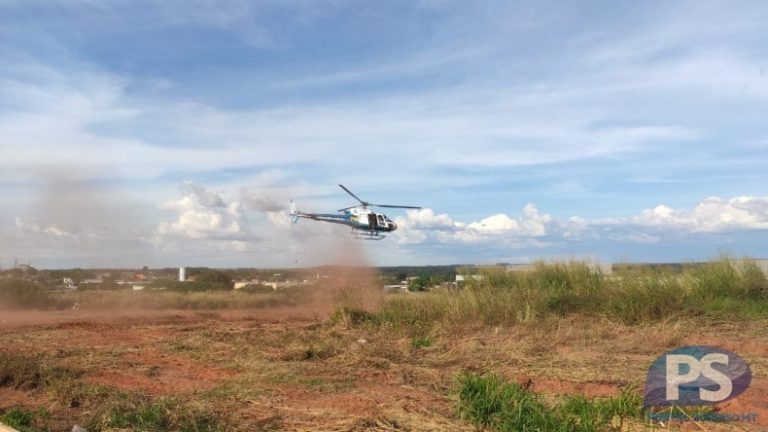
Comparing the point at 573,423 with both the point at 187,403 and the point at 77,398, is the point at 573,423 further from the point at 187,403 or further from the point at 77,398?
the point at 77,398

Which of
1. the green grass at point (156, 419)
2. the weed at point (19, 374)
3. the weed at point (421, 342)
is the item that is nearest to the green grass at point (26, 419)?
the green grass at point (156, 419)

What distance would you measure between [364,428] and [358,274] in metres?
18.0

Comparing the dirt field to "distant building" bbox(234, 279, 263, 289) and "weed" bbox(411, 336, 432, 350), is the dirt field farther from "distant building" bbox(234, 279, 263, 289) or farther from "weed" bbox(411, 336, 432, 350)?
"distant building" bbox(234, 279, 263, 289)

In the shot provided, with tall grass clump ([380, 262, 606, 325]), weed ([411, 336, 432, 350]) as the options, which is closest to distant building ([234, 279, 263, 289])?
tall grass clump ([380, 262, 606, 325])

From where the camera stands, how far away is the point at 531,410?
6.85 meters

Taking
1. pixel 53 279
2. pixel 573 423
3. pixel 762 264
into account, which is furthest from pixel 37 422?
pixel 53 279

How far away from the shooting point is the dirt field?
8.05 m

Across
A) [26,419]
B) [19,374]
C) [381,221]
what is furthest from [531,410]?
[381,221]

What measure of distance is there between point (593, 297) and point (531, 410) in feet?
42.9

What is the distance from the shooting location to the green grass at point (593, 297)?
17734mm

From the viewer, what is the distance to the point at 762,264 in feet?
72.0
